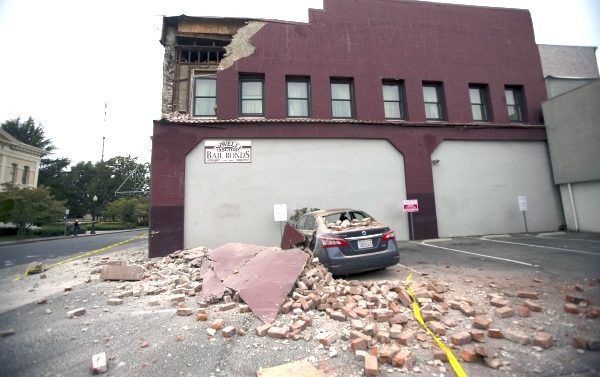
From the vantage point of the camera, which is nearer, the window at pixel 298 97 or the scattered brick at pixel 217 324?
the scattered brick at pixel 217 324

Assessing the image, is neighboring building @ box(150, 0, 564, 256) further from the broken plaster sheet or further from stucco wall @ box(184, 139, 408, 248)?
the broken plaster sheet

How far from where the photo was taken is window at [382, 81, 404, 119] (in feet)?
42.9

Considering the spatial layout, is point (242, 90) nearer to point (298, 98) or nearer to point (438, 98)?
point (298, 98)

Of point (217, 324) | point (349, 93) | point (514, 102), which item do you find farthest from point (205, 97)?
point (514, 102)

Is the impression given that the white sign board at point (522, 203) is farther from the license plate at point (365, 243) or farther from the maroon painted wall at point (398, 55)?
the license plate at point (365, 243)

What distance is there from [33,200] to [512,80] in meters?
38.0

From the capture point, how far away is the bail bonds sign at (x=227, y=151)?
36.6 ft

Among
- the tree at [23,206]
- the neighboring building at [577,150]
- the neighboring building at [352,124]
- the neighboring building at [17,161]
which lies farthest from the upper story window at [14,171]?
the neighboring building at [577,150]

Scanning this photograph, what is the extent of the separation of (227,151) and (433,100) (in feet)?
34.0

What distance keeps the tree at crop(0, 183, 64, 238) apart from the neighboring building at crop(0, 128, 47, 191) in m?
9.53

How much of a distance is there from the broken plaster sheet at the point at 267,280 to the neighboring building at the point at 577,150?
46.6ft

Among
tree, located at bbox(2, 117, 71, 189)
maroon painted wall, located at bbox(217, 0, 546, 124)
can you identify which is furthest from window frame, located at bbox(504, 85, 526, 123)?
tree, located at bbox(2, 117, 71, 189)

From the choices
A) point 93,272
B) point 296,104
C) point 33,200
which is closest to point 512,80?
point 296,104

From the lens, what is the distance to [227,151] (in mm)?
11258
